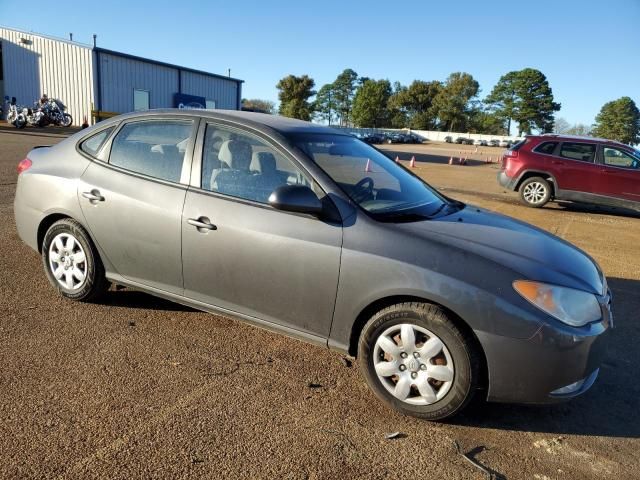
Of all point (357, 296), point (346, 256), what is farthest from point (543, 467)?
point (346, 256)

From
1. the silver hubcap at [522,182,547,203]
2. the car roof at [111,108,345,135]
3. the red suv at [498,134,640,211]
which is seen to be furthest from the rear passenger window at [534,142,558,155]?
the car roof at [111,108,345,135]

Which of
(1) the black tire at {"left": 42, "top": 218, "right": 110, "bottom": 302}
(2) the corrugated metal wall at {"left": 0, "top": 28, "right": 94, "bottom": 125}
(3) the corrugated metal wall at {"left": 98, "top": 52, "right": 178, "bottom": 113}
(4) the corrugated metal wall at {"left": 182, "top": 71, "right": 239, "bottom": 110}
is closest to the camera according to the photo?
(1) the black tire at {"left": 42, "top": 218, "right": 110, "bottom": 302}

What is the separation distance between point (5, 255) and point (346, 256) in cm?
417

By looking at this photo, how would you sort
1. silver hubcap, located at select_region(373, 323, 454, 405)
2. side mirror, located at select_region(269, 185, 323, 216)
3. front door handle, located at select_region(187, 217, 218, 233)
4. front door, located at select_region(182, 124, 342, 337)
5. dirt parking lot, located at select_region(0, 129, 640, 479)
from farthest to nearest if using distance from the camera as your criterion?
front door handle, located at select_region(187, 217, 218, 233)
front door, located at select_region(182, 124, 342, 337)
side mirror, located at select_region(269, 185, 323, 216)
silver hubcap, located at select_region(373, 323, 454, 405)
dirt parking lot, located at select_region(0, 129, 640, 479)

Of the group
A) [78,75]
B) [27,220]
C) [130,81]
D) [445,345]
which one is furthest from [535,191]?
[78,75]

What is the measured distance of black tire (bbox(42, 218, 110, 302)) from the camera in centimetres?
390

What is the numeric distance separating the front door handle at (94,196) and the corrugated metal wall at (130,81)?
97.1ft

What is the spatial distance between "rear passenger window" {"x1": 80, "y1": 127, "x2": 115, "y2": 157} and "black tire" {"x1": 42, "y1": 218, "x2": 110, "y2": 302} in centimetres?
59

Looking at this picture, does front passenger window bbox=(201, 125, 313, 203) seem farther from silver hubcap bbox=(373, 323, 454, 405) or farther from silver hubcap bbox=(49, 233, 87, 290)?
silver hubcap bbox=(49, 233, 87, 290)

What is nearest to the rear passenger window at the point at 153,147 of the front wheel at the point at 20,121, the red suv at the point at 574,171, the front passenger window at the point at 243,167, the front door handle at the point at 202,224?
the front passenger window at the point at 243,167

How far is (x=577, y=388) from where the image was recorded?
2.71 m

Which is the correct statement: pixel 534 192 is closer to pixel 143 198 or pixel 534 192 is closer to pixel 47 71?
pixel 143 198

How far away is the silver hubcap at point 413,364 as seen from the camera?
8.93ft

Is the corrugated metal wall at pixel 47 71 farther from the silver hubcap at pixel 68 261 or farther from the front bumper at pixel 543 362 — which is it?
the front bumper at pixel 543 362
